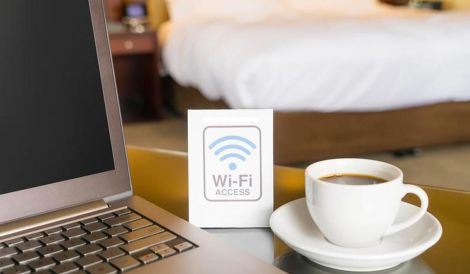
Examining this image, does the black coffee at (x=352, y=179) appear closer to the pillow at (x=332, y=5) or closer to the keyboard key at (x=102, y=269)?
the keyboard key at (x=102, y=269)

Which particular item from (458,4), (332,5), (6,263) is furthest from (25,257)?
(458,4)

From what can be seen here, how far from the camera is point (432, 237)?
0.58 meters

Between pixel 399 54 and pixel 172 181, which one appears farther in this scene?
pixel 399 54

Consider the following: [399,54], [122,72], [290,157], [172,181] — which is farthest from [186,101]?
[172,181]

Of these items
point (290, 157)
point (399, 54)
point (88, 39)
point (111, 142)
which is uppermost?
point (88, 39)

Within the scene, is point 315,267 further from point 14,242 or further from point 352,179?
point 14,242

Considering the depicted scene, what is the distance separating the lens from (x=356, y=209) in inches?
22.3

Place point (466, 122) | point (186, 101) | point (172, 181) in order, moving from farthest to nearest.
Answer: point (186, 101) < point (466, 122) < point (172, 181)

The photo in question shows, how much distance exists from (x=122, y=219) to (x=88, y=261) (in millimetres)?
101

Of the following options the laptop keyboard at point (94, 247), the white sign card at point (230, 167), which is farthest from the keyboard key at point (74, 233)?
the white sign card at point (230, 167)

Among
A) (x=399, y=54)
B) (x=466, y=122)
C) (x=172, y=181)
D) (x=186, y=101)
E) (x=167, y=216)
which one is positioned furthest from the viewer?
(x=186, y=101)

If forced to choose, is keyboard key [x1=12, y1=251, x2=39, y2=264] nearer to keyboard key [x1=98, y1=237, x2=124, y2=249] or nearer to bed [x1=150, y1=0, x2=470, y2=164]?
keyboard key [x1=98, y1=237, x2=124, y2=249]

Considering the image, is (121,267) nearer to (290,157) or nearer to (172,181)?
(172,181)

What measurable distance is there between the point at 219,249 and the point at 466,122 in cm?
253
